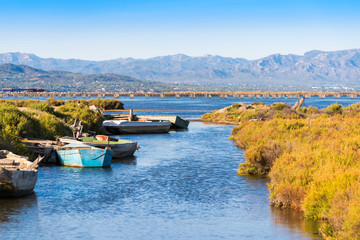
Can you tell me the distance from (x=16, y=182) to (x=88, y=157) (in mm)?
9527

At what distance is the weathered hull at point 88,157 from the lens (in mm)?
31391

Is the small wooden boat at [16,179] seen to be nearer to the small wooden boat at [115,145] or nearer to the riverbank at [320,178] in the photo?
the small wooden boat at [115,145]

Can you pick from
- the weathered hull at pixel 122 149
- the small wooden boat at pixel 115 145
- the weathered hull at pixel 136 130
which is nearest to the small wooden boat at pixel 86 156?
the small wooden boat at pixel 115 145

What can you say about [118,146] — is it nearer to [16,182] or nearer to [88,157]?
[88,157]

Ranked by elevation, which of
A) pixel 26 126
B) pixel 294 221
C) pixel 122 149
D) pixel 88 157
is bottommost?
pixel 294 221

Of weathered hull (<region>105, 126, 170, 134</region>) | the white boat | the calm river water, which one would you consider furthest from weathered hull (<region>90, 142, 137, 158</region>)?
weathered hull (<region>105, 126, 170, 134</region>)

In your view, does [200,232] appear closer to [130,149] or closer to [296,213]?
[296,213]

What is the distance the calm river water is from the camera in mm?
18156

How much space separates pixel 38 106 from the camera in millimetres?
52031

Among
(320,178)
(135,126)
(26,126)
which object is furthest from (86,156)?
(135,126)

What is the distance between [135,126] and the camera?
2283 inches

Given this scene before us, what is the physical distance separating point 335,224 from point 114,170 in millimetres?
18203

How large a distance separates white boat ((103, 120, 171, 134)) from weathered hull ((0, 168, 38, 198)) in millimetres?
33386

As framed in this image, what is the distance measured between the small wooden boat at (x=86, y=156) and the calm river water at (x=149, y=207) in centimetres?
68
